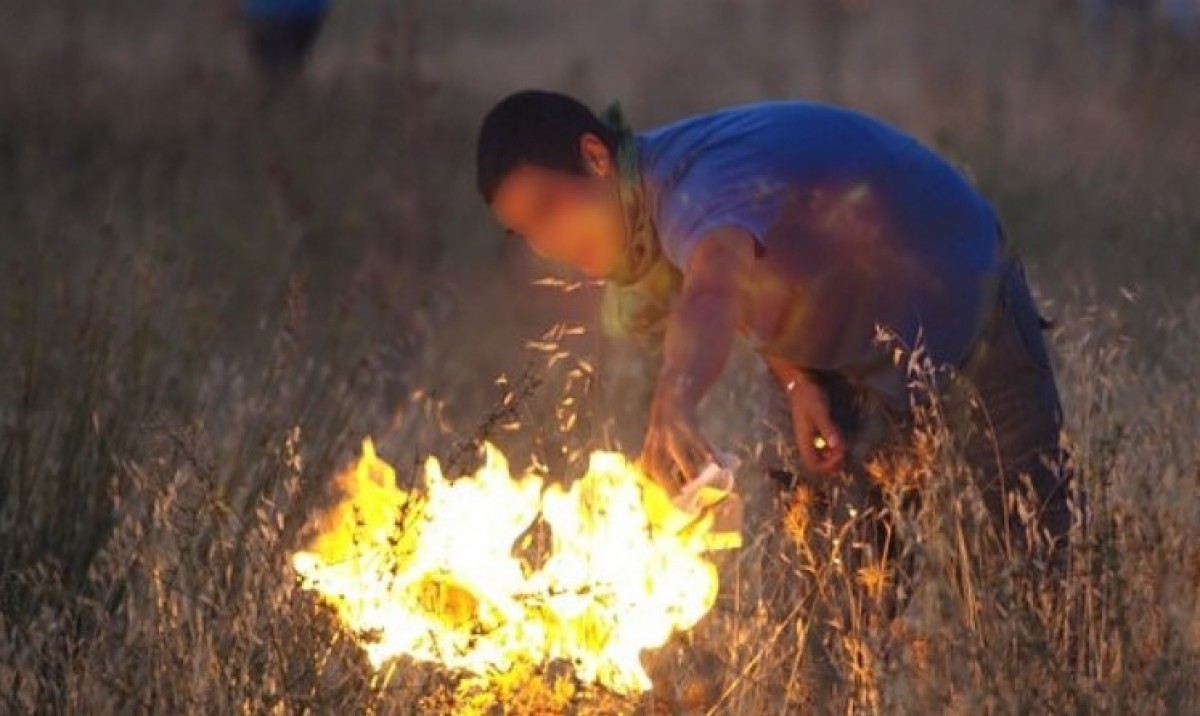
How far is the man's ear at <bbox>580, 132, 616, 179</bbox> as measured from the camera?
4.72 m

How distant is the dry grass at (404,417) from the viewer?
462 cm

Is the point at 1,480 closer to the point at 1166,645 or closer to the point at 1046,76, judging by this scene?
the point at 1166,645

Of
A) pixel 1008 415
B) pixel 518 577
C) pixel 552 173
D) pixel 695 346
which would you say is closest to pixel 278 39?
pixel 1008 415

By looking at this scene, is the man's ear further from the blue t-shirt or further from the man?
the blue t-shirt

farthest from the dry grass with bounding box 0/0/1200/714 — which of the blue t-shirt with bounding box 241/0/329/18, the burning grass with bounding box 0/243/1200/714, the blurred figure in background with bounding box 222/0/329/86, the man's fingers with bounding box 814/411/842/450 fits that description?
the blue t-shirt with bounding box 241/0/329/18

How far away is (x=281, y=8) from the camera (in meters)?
17.0

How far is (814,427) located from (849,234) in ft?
1.63

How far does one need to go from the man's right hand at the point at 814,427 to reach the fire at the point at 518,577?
578 mm

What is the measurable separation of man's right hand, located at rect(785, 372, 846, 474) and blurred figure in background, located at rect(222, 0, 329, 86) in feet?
36.0

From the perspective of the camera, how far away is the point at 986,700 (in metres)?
4.34

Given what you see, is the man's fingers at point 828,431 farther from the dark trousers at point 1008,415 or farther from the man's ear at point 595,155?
the man's ear at point 595,155

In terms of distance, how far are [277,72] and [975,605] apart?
11.7 m

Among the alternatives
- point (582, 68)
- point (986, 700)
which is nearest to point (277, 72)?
point (582, 68)

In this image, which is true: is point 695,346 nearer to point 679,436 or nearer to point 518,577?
point 679,436
